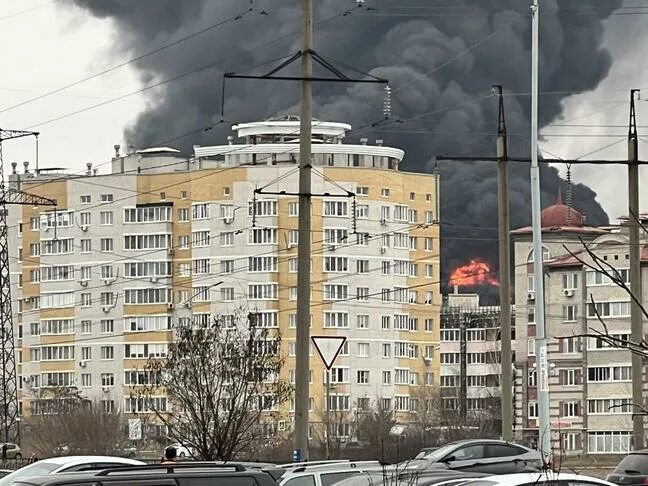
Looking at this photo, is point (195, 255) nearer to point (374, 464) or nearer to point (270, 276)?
point (270, 276)

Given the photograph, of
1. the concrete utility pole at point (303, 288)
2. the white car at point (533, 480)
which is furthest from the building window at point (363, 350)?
the white car at point (533, 480)

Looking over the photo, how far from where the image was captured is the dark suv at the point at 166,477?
1527cm

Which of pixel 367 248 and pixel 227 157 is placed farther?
pixel 227 157

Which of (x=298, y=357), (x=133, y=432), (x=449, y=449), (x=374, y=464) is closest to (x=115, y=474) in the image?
(x=374, y=464)

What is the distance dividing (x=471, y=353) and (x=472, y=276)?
40601 mm

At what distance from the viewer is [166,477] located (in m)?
16.1

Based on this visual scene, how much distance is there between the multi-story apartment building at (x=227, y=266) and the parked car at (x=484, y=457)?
311ft

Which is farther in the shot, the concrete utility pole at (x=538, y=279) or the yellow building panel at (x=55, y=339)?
the yellow building panel at (x=55, y=339)

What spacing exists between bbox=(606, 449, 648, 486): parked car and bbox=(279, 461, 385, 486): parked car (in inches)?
307

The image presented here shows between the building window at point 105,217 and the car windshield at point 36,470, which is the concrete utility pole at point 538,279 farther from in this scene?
the building window at point 105,217

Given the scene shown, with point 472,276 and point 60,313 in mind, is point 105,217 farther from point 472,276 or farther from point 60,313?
point 472,276

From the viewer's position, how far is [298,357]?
3158cm

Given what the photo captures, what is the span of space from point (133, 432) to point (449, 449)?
264ft

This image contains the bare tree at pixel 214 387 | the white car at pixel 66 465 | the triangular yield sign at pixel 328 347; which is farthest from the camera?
the bare tree at pixel 214 387
